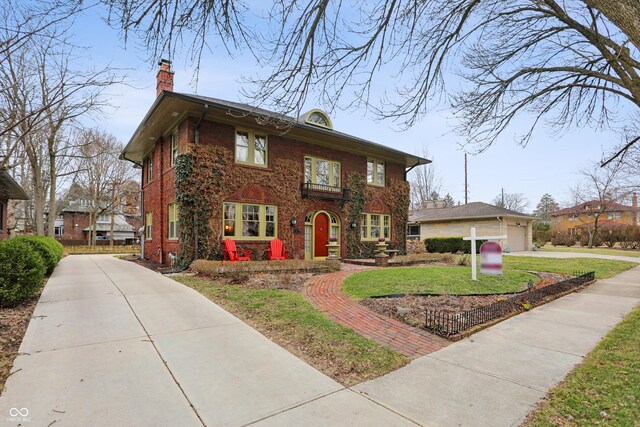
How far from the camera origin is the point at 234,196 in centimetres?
1220

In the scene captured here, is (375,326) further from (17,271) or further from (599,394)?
(17,271)

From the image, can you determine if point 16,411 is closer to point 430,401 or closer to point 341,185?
point 430,401

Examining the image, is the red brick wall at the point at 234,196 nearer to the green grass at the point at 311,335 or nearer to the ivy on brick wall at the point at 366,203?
the ivy on brick wall at the point at 366,203

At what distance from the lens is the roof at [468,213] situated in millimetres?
24344

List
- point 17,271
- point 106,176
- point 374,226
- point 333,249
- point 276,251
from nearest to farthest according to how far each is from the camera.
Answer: point 17,271, point 276,251, point 333,249, point 374,226, point 106,176

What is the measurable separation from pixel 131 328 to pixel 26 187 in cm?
3334

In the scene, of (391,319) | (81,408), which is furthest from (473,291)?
(81,408)

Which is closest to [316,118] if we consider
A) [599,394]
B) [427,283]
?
[427,283]

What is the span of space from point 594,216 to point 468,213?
23.1m

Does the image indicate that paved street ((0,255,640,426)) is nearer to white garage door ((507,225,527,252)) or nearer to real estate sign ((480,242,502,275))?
real estate sign ((480,242,502,275))

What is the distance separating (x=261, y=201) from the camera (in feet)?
42.4

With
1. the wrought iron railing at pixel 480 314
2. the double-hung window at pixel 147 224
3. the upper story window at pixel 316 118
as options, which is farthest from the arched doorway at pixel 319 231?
the wrought iron railing at pixel 480 314

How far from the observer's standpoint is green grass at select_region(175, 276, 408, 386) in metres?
3.61

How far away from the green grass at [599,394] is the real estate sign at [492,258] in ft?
12.1
